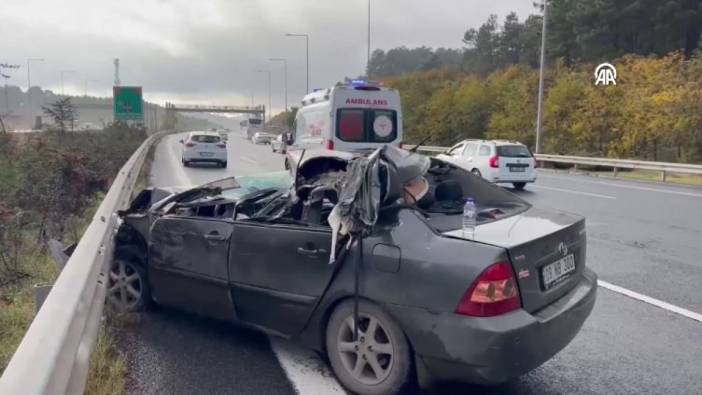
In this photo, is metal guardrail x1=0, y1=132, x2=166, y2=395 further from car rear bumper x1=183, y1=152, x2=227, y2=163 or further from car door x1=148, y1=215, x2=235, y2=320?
car rear bumper x1=183, y1=152, x2=227, y2=163

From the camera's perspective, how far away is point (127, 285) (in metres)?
5.23

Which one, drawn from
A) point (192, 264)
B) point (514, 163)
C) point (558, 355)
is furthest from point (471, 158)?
point (192, 264)

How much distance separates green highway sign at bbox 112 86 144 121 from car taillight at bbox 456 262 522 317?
105ft

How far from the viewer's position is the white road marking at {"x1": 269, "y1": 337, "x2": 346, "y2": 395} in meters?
3.84

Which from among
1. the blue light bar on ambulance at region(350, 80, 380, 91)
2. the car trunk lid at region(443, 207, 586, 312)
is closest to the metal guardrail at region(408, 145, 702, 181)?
the blue light bar on ambulance at region(350, 80, 380, 91)

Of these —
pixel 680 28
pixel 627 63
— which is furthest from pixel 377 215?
pixel 680 28

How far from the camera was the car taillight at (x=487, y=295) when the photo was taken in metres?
3.37

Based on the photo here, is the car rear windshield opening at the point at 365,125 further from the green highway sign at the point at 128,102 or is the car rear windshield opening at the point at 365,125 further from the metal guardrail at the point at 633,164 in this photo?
the green highway sign at the point at 128,102

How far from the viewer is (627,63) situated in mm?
34000

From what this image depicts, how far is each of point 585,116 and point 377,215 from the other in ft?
97.0

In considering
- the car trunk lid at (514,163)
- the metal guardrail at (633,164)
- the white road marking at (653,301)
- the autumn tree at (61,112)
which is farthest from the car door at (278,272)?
the autumn tree at (61,112)

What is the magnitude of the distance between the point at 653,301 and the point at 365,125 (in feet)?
36.1

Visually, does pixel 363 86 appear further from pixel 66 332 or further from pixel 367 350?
pixel 66 332

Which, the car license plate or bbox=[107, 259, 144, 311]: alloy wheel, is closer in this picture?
the car license plate
